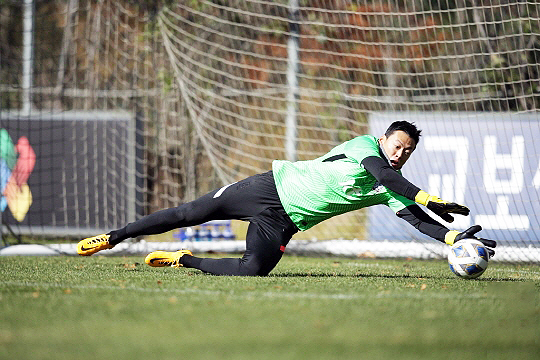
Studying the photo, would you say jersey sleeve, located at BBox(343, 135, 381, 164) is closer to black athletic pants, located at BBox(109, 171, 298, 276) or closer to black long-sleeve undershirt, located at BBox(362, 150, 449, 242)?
black long-sleeve undershirt, located at BBox(362, 150, 449, 242)

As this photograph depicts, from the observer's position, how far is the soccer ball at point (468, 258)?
577 centimetres

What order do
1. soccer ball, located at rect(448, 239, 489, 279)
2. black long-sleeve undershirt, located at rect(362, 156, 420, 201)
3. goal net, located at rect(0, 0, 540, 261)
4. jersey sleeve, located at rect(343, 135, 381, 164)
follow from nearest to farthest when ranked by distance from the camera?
black long-sleeve undershirt, located at rect(362, 156, 420, 201)
soccer ball, located at rect(448, 239, 489, 279)
jersey sleeve, located at rect(343, 135, 381, 164)
goal net, located at rect(0, 0, 540, 261)

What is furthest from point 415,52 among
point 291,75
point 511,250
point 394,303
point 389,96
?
point 394,303

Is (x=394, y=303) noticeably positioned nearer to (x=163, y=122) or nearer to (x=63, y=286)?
(x=63, y=286)

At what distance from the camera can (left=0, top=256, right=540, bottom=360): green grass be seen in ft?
11.0

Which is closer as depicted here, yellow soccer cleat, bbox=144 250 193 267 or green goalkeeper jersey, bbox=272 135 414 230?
green goalkeeper jersey, bbox=272 135 414 230

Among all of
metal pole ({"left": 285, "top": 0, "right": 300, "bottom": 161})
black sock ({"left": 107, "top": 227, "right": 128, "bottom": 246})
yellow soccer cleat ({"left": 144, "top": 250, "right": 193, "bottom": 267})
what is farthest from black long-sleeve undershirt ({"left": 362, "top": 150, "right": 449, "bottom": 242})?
metal pole ({"left": 285, "top": 0, "right": 300, "bottom": 161})

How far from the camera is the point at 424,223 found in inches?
242

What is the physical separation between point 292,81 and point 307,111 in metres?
0.52

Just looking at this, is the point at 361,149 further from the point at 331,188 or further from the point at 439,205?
the point at 439,205

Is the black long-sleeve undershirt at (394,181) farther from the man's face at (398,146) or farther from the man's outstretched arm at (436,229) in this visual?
the man's face at (398,146)

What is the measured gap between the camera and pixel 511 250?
28.5 feet

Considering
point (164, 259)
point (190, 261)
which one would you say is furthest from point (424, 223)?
point (164, 259)

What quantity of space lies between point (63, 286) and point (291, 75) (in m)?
5.61
